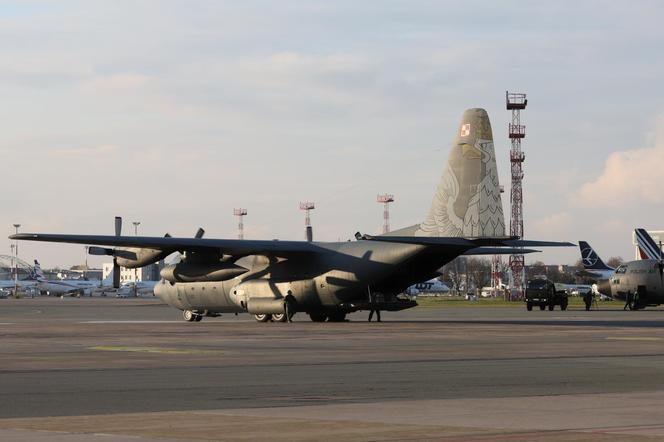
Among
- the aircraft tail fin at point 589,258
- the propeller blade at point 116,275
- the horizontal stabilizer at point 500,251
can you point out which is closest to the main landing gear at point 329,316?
the horizontal stabilizer at point 500,251

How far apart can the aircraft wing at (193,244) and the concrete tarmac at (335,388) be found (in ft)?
36.4

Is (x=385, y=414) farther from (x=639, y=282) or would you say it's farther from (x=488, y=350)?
(x=639, y=282)

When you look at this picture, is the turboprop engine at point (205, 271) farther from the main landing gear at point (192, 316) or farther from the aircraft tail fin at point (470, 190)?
the aircraft tail fin at point (470, 190)

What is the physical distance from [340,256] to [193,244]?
632 cm

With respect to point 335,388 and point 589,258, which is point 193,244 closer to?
point 335,388

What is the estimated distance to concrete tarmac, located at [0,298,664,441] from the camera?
559 inches

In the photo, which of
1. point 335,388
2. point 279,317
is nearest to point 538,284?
point 279,317

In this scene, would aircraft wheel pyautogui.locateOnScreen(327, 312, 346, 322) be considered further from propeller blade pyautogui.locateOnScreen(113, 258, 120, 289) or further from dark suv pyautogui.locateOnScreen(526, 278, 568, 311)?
dark suv pyautogui.locateOnScreen(526, 278, 568, 311)

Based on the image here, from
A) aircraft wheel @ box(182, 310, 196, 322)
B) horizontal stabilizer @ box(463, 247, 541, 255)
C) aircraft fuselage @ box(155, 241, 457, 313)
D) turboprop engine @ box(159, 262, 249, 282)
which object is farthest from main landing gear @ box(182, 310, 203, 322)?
horizontal stabilizer @ box(463, 247, 541, 255)

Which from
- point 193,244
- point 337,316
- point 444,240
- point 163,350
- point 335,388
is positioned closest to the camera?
point 335,388

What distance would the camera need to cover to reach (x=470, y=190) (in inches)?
1790

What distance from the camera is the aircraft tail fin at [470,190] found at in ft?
148

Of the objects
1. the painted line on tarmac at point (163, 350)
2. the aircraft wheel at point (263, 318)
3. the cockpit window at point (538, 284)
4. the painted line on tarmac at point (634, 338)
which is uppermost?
the cockpit window at point (538, 284)

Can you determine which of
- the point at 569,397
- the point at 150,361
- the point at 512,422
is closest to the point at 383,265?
the point at 150,361
